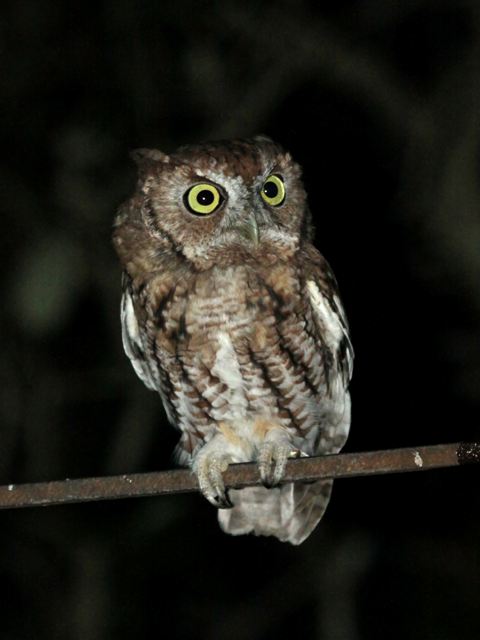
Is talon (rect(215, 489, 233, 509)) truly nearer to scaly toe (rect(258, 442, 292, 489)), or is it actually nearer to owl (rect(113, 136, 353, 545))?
owl (rect(113, 136, 353, 545))

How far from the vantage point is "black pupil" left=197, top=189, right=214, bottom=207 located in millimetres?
2465

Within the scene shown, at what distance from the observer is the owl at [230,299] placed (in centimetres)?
245

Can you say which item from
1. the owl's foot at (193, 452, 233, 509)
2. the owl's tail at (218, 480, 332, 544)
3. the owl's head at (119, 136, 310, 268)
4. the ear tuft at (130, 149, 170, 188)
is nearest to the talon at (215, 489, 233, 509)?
the owl's foot at (193, 452, 233, 509)

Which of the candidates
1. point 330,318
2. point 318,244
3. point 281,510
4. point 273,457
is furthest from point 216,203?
point 318,244

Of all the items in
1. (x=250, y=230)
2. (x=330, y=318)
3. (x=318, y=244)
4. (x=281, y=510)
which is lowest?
(x=281, y=510)

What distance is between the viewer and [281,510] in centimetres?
288

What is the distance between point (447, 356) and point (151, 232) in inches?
91.0

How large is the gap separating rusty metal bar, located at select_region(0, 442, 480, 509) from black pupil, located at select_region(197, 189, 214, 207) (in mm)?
967

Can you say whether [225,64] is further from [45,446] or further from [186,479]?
[186,479]

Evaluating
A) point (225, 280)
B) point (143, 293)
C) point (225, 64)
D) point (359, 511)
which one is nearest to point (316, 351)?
point (225, 280)

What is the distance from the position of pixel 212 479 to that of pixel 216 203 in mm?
688

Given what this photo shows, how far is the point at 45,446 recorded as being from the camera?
440 centimetres

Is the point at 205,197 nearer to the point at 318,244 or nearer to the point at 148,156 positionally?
the point at 148,156

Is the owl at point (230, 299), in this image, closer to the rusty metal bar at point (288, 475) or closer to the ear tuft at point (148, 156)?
the ear tuft at point (148, 156)
